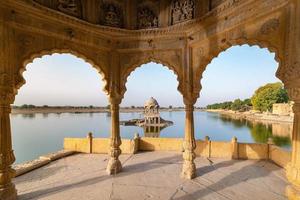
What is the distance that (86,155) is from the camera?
30.7 ft

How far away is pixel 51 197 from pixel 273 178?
23.0ft

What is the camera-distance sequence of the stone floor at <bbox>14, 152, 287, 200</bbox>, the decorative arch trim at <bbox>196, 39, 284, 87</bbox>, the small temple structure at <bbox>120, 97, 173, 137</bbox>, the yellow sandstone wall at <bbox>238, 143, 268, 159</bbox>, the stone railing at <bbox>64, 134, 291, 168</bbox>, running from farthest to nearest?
the small temple structure at <bbox>120, 97, 173, 137</bbox> → the yellow sandstone wall at <bbox>238, 143, 268, 159</bbox> → the stone railing at <bbox>64, 134, 291, 168</bbox> → the stone floor at <bbox>14, 152, 287, 200</bbox> → the decorative arch trim at <bbox>196, 39, 284, 87</bbox>

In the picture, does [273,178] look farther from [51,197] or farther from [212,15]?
[51,197]

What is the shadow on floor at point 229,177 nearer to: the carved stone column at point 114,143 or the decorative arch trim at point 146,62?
the carved stone column at point 114,143

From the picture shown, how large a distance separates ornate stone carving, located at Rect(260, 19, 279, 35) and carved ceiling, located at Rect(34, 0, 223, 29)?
1.83 meters

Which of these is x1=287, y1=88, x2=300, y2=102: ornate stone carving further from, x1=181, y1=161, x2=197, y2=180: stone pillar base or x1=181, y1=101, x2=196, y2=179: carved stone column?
x1=181, y1=161, x2=197, y2=180: stone pillar base

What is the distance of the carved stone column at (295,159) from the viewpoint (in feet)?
10.5

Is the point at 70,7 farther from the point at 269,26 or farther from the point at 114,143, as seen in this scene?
the point at 269,26

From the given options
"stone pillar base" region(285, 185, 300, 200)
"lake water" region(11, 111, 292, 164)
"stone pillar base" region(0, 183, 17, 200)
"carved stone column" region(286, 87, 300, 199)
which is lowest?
"lake water" region(11, 111, 292, 164)

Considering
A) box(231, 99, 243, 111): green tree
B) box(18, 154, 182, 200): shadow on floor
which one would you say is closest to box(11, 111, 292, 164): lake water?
box(18, 154, 182, 200): shadow on floor

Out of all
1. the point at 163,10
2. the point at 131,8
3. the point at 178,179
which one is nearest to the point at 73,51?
the point at 131,8

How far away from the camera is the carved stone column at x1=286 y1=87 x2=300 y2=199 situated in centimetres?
320

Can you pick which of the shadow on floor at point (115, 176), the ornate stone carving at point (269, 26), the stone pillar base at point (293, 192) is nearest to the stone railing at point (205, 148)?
the shadow on floor at point (115, 176)

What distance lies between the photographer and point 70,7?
5.41 metres
